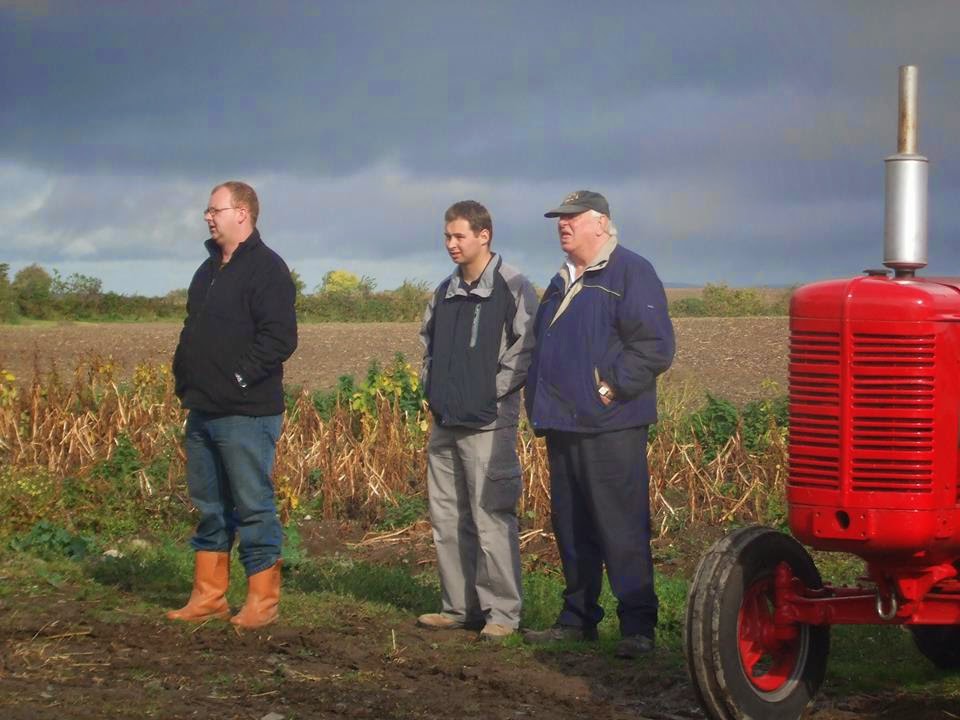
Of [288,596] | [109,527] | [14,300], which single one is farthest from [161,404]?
[14,300]

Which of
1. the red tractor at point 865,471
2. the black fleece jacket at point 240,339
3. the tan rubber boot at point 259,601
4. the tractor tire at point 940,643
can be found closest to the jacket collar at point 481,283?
the black fleece jacket at point 240,339

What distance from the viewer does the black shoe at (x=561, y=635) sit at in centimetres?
666

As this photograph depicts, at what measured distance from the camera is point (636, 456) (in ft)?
21.1

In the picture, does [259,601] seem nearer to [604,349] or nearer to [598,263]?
[604,349]

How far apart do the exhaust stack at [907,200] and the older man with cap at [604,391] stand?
1.65 metres

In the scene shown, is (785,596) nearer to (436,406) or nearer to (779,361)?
(436,406)

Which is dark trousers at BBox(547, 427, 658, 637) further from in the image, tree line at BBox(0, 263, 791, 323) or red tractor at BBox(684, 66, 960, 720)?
tree line at BBox(0, 263, 791, 323)

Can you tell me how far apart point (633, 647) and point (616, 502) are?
2.19ft

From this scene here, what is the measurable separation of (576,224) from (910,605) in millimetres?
2462

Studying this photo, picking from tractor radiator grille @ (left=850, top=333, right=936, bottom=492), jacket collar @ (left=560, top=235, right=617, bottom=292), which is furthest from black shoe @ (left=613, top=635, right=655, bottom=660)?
tractor radiator grille @ (left=850, top=333, right=936, bottom=492)

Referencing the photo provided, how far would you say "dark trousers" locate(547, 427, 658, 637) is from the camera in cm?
638

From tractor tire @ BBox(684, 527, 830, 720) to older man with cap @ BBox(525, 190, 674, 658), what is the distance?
4.16ft

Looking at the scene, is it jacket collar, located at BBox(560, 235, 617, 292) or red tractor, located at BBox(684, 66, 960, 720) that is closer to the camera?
red tractor, located at BBox(684, 66, 960, 720)

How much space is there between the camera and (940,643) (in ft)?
19.7
